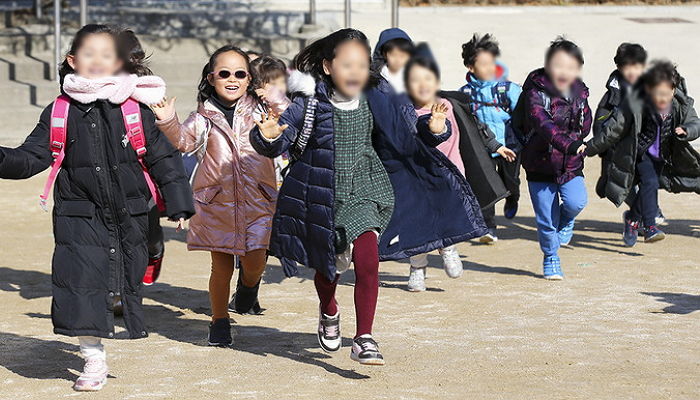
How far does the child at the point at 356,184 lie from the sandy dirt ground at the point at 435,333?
40 centimetres

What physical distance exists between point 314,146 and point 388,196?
436 millimetres

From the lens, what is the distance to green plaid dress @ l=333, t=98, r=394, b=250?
6.10 m

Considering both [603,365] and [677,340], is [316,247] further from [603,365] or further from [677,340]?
[677,340]

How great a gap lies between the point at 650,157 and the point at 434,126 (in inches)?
187

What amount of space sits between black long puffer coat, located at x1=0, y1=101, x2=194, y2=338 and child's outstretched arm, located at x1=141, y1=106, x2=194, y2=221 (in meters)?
0.07

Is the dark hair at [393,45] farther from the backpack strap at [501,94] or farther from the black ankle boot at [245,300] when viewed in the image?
the backpack strap at [501,94]

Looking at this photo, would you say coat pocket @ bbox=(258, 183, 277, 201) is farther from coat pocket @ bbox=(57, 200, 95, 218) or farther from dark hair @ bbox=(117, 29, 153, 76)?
coat pocket @ bbox=(57, 200, 95, 218)

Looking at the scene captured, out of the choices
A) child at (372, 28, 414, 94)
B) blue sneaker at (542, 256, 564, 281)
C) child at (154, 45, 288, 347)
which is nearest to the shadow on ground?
blue sneaker at (542, 256, 564, 281)

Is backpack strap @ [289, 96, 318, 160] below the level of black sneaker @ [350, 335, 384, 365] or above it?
above

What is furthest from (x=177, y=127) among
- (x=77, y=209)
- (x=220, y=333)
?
(x=220, y=333)

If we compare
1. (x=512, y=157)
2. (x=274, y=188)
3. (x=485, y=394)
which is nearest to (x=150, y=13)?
(x=512, y=157)

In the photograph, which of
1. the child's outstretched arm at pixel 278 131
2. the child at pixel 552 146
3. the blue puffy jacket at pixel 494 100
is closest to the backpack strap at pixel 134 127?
→ the child's outstretched arm at pixel 278 131

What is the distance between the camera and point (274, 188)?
281 inches

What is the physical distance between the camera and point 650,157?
1042 centimetres
